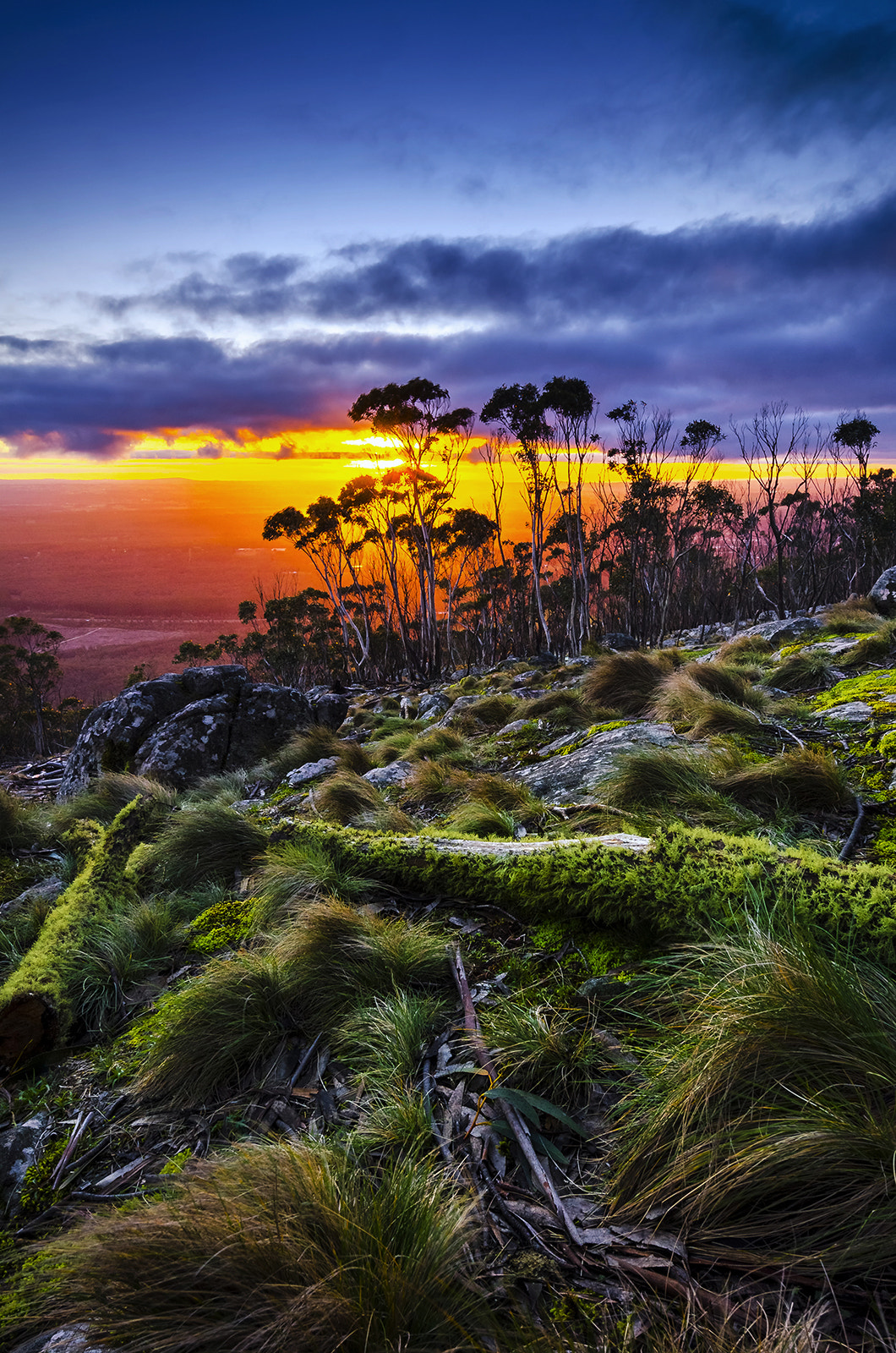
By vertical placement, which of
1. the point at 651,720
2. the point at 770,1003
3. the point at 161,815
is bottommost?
the point at 161,815

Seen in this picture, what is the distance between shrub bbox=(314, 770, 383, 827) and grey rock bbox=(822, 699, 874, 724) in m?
3.87

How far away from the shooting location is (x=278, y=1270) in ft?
3.88

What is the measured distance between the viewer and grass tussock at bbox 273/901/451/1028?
7.53ft

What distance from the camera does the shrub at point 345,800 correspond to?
17.1ft

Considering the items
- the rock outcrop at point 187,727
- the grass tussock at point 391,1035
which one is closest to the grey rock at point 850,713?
the grass tussock at point 391,1035

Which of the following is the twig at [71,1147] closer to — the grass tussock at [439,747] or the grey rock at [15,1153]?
the grey rock at [15,1153]

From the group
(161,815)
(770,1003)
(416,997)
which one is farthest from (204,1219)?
(161,815)

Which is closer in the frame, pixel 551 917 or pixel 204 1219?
pixel 204 1219

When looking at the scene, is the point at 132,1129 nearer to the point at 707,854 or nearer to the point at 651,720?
the point at 707,854

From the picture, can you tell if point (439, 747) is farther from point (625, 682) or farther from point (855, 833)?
point (855, 833)

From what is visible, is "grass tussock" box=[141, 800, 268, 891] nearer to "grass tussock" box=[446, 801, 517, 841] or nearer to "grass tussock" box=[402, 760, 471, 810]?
"grass tussock" box=[446, 801, 517, 841]

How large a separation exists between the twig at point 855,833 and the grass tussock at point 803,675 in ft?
12.1

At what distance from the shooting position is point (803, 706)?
5.49m

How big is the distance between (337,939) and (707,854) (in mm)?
1567
